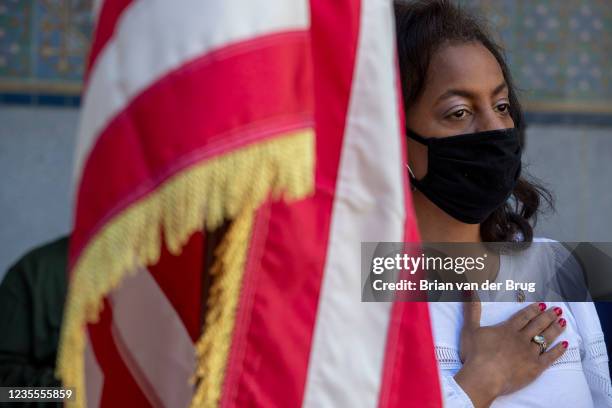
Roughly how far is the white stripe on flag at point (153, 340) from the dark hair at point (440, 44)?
80 centimetres

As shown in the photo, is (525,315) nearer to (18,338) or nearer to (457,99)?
(457,99)

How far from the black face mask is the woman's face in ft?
0.06

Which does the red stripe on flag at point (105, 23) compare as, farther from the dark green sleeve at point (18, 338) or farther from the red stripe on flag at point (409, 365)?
the dark green sleeve at point (18, 338)

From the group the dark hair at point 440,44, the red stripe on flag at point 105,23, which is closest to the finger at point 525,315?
the dark hair at point 440,44

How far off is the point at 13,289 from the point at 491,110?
4.22 feet

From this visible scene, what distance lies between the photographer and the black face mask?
1880 mm

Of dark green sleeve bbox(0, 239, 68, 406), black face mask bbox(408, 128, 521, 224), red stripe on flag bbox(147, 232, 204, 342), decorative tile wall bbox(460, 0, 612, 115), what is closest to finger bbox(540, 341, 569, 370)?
black face mask bbox(408, 128, 521, 224)

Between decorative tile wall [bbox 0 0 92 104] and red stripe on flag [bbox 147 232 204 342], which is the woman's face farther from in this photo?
decorative tile wall [bbox 0 0 92 104]

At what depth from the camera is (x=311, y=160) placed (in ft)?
3.82

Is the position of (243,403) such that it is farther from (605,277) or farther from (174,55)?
(605,277)

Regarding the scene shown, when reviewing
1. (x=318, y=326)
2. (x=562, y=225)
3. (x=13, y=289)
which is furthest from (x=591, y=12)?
(x=318, y=326)

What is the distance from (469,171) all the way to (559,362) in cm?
41

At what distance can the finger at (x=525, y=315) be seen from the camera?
1.80 meters

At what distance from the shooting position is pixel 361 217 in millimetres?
1319
